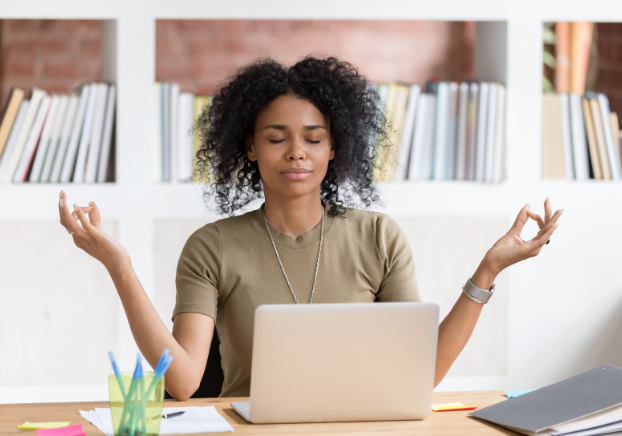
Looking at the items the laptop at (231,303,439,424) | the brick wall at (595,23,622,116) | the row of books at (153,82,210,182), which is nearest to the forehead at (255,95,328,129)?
the laptop at (231,303,439,424)

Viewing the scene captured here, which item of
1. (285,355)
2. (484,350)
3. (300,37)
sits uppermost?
(300,37)

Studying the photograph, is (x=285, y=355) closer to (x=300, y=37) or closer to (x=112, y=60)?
(x=112, y=60)

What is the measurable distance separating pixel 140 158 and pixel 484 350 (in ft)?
4.49

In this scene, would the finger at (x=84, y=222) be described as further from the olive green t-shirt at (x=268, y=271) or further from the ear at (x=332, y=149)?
the ear at (x=332, y=149)

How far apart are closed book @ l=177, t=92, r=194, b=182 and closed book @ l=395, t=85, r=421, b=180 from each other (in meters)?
0.73

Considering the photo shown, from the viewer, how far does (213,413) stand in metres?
1.13

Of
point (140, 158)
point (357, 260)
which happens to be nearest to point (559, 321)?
point (357, 260)

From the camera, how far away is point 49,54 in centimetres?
313

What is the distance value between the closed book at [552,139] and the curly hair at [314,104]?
94cm

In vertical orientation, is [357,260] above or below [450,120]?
below

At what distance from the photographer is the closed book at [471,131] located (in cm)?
239

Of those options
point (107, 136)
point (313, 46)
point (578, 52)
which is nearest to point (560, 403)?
point (107, 136)

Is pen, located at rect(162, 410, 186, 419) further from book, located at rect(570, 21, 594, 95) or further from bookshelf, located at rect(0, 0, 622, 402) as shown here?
book, located at rect(570, 21, 594, 95)

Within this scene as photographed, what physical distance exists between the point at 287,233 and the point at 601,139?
142 cm
